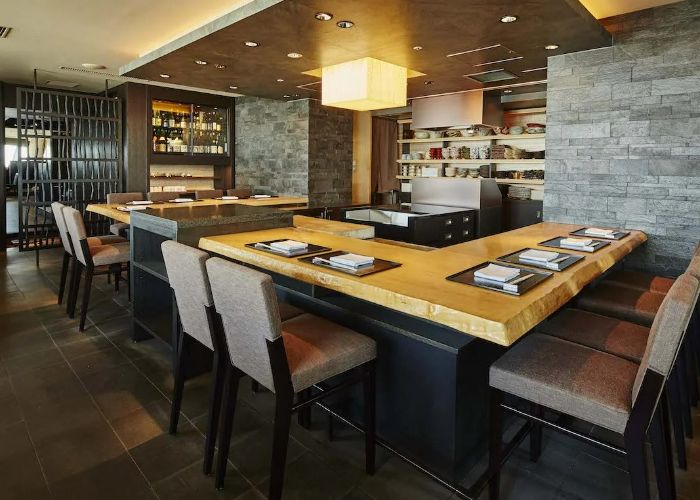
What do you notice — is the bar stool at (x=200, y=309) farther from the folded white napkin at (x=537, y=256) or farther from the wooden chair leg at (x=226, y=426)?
the folded white napkin at (x=537, y=256)

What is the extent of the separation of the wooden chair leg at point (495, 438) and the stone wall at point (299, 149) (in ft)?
18.8

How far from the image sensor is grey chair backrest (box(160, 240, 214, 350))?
1.84m

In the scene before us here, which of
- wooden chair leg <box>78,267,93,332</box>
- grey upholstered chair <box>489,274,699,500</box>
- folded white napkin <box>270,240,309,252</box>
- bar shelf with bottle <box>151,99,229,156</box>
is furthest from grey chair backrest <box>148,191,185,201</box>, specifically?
grey upholstered chair <box>489,274,699,500</box>

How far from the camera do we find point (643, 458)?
1.41 m

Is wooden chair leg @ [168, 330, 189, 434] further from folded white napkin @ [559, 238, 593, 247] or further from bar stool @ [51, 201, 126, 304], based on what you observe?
bar stool @ [51, 201, 126, 304]

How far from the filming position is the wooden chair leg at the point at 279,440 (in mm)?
1629

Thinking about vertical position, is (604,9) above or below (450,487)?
above

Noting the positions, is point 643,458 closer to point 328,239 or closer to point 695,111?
point 328,239

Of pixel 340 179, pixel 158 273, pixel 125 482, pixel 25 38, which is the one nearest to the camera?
pixel 125 482

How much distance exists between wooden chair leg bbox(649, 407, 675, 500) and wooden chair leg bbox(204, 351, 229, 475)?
64.0 inches

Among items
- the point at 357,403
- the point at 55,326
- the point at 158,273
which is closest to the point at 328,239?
the point at 357,403

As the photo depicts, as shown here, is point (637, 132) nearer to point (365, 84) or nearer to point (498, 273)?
point (365, 84)

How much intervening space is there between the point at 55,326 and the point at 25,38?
325 cm

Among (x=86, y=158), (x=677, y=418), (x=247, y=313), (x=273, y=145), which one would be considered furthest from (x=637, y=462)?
(x=86, y=158)
